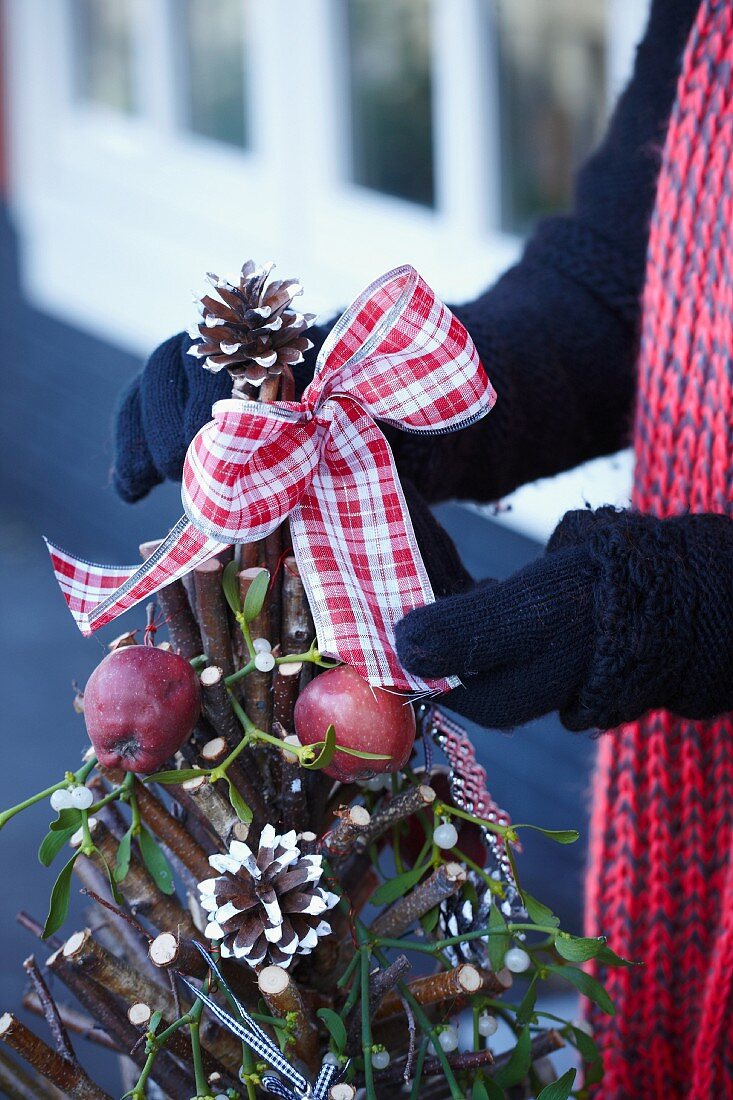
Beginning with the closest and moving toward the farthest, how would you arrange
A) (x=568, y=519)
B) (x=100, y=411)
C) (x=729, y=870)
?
1. (x=568, y=519)
2. (x=729, y=870)
3. (x=100, y=411)

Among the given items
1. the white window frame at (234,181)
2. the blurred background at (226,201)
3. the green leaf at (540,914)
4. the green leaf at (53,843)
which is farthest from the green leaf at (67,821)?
the white window frame at (234,181)

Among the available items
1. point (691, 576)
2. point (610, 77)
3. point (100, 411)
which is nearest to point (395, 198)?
point (610, 77)

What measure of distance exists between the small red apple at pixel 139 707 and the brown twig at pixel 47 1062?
0.44 feet

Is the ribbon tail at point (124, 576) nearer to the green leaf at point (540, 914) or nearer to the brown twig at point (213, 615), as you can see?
the brown twig at point (213, 615)

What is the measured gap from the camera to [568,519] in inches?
24.3

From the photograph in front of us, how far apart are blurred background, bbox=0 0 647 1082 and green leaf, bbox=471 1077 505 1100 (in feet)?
2.30

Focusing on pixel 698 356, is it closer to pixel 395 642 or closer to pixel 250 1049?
pixel 395 642

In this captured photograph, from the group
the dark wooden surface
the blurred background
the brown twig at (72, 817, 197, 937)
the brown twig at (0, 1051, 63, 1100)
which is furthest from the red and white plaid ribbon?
the dark wooden surface

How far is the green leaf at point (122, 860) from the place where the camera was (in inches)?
21.9

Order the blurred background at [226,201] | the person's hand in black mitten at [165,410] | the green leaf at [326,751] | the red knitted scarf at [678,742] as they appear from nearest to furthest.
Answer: the green leaf at [326,751] → the person's hand in black mitten at [165,410] → the red knitted scarf at [678,742] → the blurred background at [226,201]

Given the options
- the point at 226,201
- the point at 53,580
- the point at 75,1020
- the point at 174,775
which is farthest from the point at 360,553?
the point at 53,580

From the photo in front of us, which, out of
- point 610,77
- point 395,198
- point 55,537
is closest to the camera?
point 610,77

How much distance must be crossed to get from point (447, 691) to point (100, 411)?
8.56 ft

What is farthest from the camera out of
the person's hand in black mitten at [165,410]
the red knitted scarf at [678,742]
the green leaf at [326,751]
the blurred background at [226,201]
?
the blurred background at [226,201]
